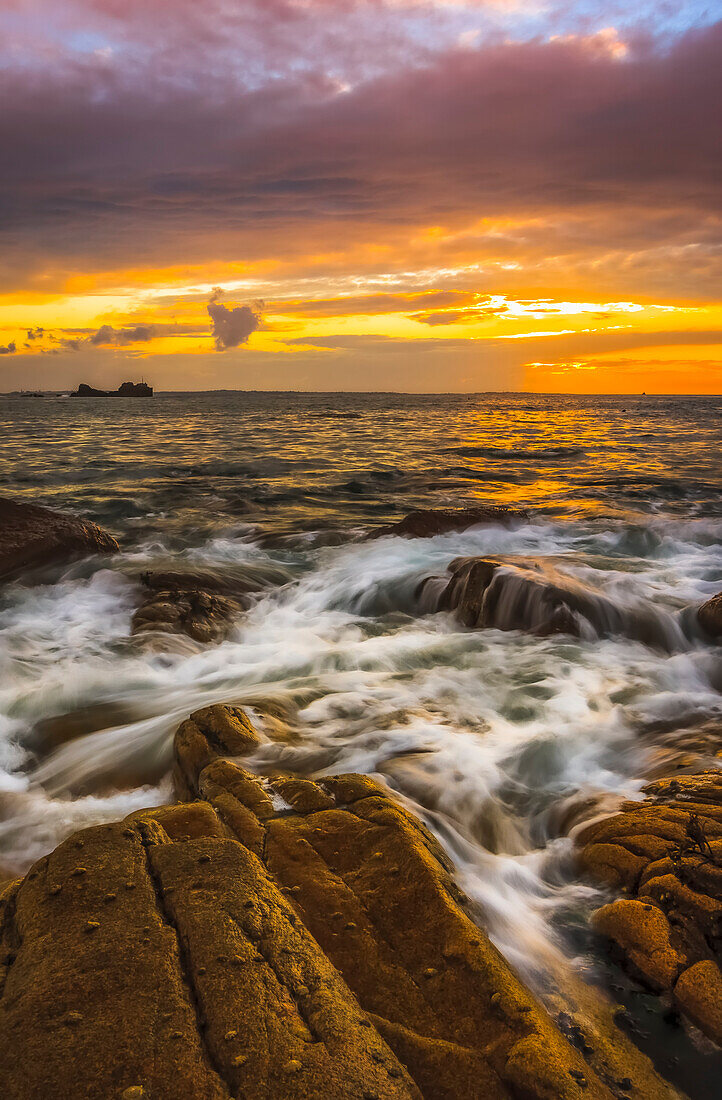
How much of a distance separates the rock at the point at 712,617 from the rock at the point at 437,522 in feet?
16.1

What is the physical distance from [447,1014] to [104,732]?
4.13 metres

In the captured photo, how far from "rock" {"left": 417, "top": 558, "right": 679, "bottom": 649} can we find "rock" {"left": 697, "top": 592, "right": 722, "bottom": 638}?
0.33 m

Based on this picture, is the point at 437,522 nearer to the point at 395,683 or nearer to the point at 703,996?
the point at 395,683

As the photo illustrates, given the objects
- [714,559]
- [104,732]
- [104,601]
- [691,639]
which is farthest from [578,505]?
A: [104,732]

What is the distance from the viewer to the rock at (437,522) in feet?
37.7

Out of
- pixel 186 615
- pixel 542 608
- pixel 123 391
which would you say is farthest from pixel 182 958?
pixel 123 391

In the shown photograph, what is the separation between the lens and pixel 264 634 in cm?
782

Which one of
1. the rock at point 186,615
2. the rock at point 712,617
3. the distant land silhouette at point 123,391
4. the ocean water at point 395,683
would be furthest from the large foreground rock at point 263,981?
the distant land silhouette at point 123,391

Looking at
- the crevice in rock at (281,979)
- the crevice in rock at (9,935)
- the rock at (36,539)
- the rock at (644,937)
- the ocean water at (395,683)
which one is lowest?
the ocean water at (395,683)

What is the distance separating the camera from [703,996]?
2389 mm

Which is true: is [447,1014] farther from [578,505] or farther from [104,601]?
[578,505]

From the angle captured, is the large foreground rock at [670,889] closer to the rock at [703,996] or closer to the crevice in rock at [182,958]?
the rock at [703,996]

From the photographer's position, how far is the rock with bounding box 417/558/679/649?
7340 millimetres

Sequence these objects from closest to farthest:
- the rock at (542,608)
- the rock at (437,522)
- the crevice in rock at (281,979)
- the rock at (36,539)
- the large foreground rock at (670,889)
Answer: the crevice in rock at (281,979) → the large foreground rock at (670,889) → the rock at (542,608) → the rock at (36,539) → the rock at (437,522)
